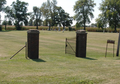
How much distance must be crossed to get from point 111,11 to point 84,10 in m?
12.5

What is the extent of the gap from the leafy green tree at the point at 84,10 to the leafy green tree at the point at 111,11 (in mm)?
7012

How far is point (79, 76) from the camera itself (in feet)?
21.8

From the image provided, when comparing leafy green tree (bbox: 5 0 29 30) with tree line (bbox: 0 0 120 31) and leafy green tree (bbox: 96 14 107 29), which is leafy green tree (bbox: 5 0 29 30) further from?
leafy green tree (bbox: 96 14 107 29)

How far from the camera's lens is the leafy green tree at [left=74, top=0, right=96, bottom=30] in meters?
76.6

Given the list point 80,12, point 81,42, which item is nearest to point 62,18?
point 80,12

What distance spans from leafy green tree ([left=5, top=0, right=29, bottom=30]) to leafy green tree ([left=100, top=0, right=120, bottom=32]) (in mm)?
38876

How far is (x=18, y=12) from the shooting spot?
282ft

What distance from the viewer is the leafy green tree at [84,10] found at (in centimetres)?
7662

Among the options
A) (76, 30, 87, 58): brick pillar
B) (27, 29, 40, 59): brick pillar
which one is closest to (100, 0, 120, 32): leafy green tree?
(76, 30, 87, 58): brick pillar

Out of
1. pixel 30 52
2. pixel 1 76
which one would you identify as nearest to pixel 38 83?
pixel 1 76

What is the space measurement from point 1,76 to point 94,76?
3512 mm

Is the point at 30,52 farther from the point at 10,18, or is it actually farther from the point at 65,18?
the point at 65,18

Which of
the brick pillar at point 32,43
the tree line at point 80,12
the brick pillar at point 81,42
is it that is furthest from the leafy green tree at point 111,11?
the brick pillar at point 32,43

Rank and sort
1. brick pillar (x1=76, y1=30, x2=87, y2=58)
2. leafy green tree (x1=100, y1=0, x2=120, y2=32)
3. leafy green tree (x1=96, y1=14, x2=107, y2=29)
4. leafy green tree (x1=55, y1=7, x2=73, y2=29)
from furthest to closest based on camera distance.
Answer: leafy green tree (x1=55, y1=7, x2=73, y2=29)
leafy green tree (x1=96, y1=14, x2=107, y2=29)
leafy green tree (x1=100, y1=0, x2=120, y2=32)
brick pillar (x1=76, y1=30, x2=87, y2=58)
